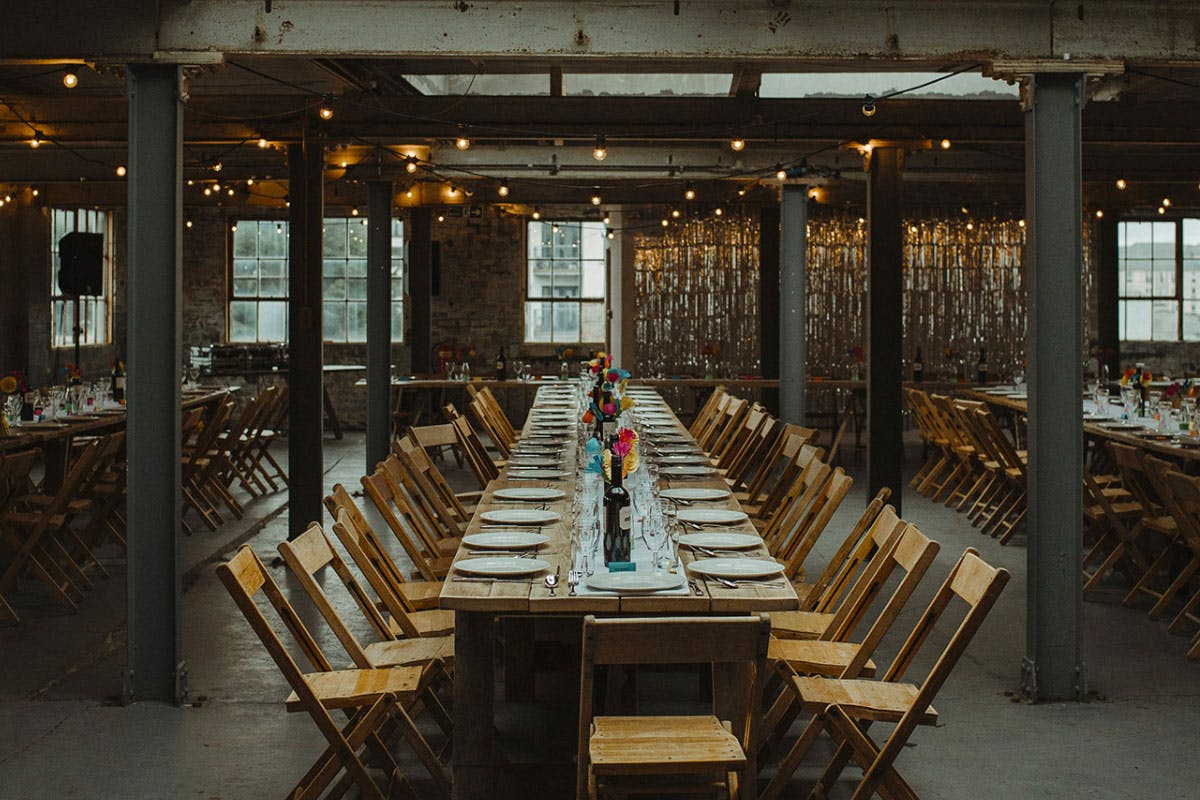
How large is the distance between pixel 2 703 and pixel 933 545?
3.97 m

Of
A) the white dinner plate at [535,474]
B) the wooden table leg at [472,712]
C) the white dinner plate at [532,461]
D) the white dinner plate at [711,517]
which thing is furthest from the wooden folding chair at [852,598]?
the white dinner plate at [532,461]

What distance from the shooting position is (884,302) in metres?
10.2

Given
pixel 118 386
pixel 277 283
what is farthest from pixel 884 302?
pixel 277 283

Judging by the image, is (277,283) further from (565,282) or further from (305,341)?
(305,341)

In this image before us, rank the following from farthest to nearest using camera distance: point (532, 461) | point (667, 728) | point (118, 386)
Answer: point (118, 386), point (532, 461), point (667, 728)

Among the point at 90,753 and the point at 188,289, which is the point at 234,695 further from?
the point at 188,289

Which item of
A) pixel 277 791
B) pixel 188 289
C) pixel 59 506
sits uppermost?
pixel 188 289

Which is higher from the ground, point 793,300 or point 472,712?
point 793,300

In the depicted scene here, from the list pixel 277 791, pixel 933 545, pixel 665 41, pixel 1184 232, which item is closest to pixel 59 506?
pixel 277 791

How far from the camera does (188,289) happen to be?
1959 cm

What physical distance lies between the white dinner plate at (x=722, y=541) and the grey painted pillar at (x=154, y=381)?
2.34 meters

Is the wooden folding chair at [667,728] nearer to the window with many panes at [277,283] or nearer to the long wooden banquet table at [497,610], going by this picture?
the long wooden banquet table at [497,610]

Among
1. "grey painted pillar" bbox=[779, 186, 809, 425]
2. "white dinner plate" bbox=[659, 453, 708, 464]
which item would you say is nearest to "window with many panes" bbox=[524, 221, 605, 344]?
"grey painted pillar" bbox=[779, 186, 809, 425]

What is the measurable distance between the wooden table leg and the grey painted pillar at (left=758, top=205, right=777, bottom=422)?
40.5 feet
